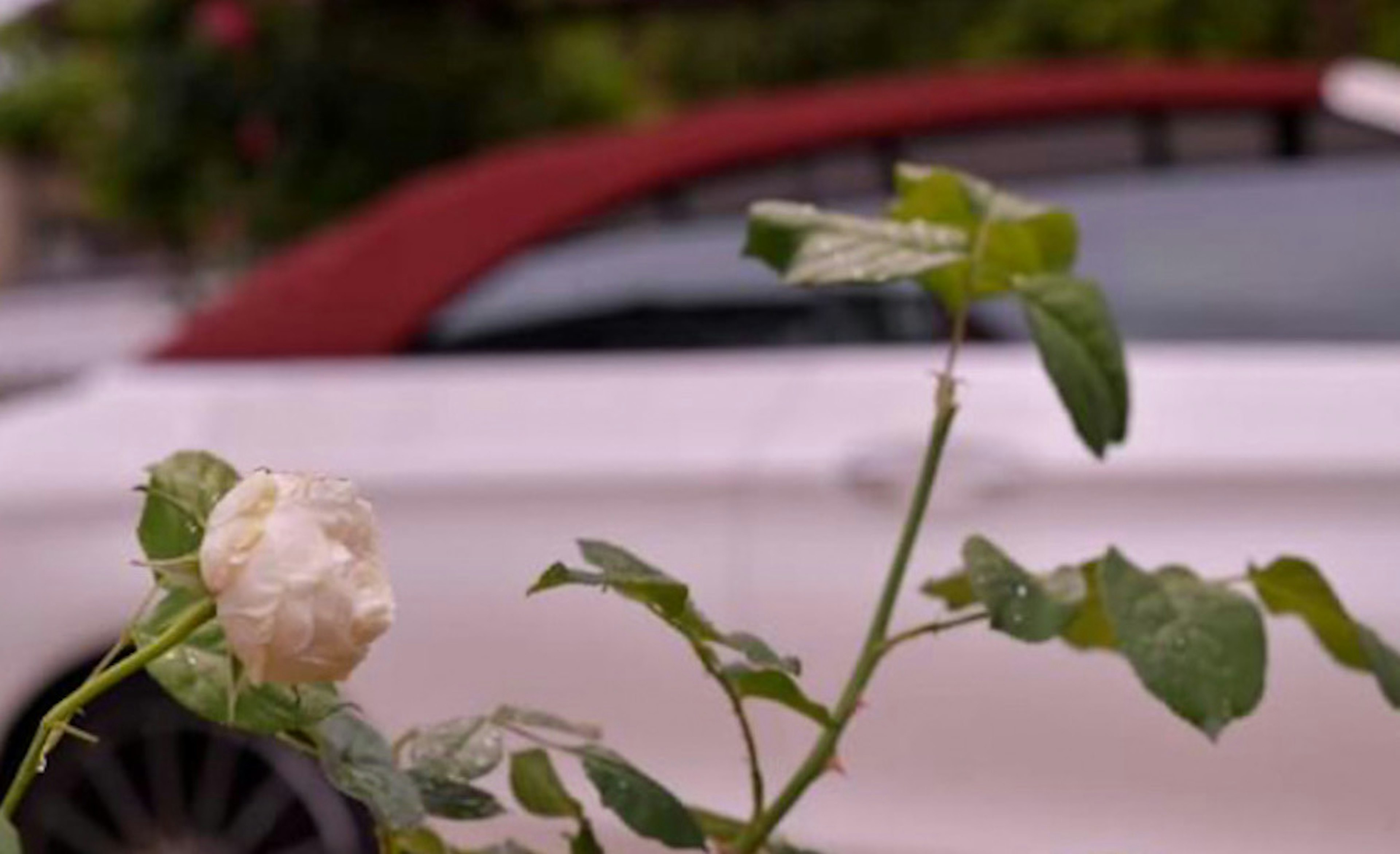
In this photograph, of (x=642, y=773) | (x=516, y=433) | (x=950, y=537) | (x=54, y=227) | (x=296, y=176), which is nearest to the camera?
(x=642, y=773)

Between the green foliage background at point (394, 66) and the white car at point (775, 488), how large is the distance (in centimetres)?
960

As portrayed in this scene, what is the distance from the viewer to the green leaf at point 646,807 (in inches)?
40.3

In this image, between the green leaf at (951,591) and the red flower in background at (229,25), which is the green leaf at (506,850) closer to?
the green leaf at (951,591)

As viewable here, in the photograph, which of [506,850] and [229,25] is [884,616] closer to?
[506,850]

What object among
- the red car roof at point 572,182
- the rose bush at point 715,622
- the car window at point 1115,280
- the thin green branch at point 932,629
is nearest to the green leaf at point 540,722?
the rose bush at point 715,622

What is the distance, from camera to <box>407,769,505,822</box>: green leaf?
103cm

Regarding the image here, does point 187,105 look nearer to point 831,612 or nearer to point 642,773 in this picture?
point 831,612

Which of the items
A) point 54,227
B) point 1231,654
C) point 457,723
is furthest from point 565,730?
point 54,227

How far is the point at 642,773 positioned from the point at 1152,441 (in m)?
2.32

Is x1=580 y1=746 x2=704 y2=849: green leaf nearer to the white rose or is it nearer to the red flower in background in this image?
the white rose

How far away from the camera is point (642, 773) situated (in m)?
A: 1.06

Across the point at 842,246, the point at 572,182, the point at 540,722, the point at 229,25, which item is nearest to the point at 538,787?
the point at 540,722

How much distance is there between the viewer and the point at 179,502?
91cm

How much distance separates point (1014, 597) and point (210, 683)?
318 mm
